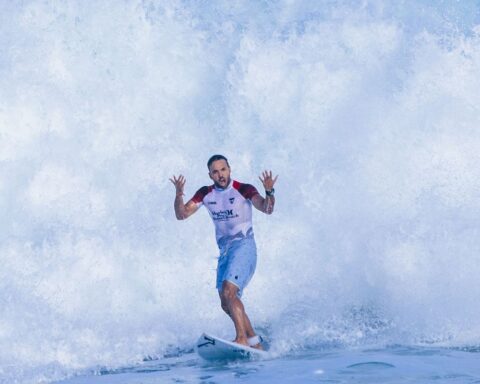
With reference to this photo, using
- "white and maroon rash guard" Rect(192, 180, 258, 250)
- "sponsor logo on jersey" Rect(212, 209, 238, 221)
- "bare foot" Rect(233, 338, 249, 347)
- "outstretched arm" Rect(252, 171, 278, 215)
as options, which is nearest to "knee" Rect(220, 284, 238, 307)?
"bare foot" Rect(233, 338, 249, 347)

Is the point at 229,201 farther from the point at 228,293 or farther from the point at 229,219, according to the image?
the point at 228,293

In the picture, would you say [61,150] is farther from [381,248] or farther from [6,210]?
[381,248]

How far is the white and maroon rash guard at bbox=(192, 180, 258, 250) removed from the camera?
692 cm

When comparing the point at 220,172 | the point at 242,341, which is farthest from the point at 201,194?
the point at 242,341

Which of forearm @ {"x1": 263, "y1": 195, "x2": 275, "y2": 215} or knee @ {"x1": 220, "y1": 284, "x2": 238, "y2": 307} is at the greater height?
forearm @ {"x1": 263, "y1": 195, "x2": 275, "y2": 215}

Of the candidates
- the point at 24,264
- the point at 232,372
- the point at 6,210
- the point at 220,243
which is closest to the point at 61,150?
the point at 6,210

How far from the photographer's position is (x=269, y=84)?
13797 mm

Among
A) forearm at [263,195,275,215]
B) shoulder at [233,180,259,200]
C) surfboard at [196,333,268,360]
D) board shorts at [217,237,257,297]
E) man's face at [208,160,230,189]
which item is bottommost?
surfboard at [196,333,268,360]

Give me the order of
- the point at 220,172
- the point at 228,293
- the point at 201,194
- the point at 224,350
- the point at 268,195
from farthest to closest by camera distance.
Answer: the point at 201,194, the point at 220,172, the point at 228,293, the point at 268,195, the point at 224,350

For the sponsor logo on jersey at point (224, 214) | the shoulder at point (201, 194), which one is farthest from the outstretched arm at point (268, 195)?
the shoulder at point (201, 194)

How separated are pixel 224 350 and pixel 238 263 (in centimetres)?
84

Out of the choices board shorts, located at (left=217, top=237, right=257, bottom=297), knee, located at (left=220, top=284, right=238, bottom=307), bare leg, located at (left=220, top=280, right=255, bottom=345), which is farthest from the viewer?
board shorts, located at (left=217, top=237, right=257, bottom=297)

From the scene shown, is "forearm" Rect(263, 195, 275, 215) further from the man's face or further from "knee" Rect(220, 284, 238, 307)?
"knee" Rect(220, 284, 238, 307)

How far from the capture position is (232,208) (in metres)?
6.91
